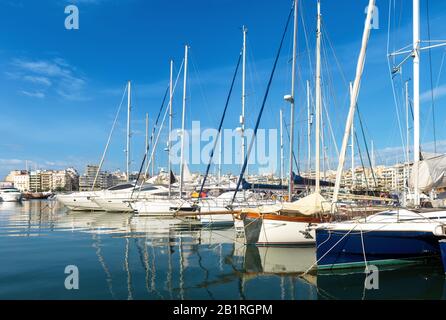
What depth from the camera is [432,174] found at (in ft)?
49.2

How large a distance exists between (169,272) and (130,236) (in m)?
10.4

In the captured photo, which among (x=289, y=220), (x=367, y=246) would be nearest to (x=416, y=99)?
(x=367, y=246)

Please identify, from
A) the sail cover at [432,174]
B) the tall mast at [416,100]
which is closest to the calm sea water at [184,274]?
the sail cover at [432,174]

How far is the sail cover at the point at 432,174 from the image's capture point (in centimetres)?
1496

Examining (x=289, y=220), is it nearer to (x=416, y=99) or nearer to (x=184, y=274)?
(x=184, y=274)

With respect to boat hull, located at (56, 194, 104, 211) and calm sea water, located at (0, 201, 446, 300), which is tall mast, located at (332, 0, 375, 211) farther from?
boat hull, located at (56, 194, 104, 211)

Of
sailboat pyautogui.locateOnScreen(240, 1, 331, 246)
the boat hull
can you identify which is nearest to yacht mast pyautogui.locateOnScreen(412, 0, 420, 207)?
A: sailboat pyautogui.locateOnScreen(240, 1, 331, 246)

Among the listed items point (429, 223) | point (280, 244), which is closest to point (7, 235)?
point (280, 244)

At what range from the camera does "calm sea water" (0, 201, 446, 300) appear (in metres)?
10.5

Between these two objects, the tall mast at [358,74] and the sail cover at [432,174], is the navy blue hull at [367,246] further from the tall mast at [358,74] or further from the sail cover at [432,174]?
the sail cover at [432,174]

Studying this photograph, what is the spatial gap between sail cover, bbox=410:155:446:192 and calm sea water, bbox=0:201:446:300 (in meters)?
3.50

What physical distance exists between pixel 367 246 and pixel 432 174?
500 centimetres
